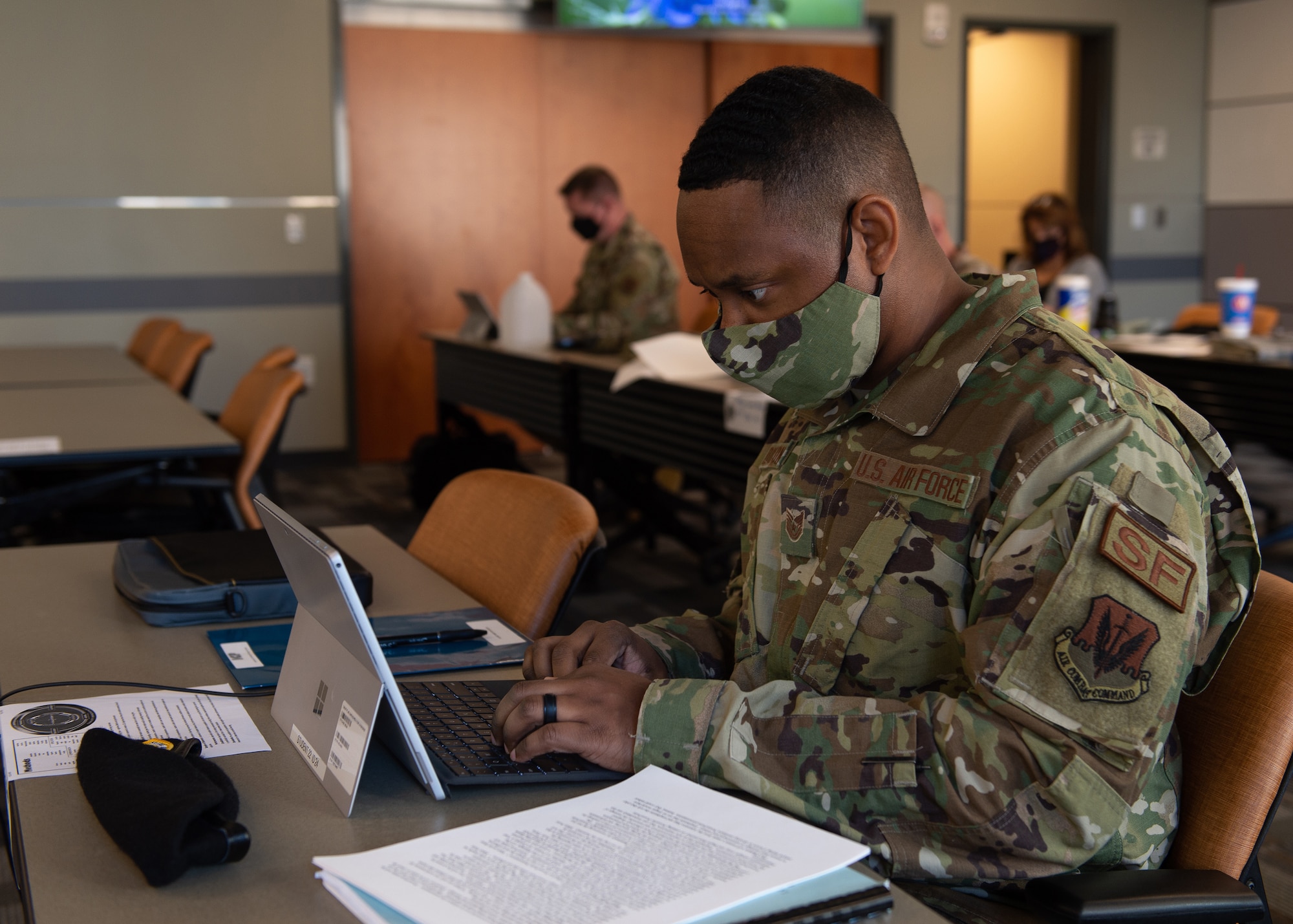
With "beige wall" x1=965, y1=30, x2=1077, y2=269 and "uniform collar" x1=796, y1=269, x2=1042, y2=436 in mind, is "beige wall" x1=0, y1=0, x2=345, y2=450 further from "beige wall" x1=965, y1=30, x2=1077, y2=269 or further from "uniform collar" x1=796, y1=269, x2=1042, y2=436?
"uniform collar" x1=796, y1=269, x2=1042, y2=436

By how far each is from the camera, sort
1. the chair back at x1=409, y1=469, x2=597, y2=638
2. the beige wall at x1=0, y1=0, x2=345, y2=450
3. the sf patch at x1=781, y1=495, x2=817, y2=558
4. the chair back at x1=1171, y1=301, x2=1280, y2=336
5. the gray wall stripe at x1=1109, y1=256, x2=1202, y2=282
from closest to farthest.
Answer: the sf patch at x1=781, y1=495, x2=817, y2=558
the chair back at x1=409, y1=469, x2=597, y2=638
the chair back at x1=1171, y1=301, x2=1280, y2=336
the beige wall at x1=0, y1=0, x2=345, y2=450
the gray wall stripe at x1=1109, y1=256, x2=1202, y2=282

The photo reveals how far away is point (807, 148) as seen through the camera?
1029 millimetres

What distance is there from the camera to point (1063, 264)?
481 centimetres

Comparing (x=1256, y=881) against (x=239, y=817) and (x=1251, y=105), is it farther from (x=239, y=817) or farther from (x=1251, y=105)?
(x=1251, y=105)

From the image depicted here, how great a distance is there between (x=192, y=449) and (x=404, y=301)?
3829mm

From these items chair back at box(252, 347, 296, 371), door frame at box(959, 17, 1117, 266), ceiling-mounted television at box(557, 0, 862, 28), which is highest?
ceiling-mounted television at box(557, 0, 862, 28)

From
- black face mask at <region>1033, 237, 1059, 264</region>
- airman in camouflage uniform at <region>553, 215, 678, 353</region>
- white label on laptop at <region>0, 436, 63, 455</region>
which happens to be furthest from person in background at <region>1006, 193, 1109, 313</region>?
white label on laptop at <region>0, 436, 63, 455</region>

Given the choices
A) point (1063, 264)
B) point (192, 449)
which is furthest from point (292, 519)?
point (1063, 264)

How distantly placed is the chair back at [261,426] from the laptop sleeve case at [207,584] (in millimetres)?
1272

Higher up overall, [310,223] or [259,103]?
[259,103]

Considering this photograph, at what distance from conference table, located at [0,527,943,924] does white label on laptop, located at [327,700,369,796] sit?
0.08ft

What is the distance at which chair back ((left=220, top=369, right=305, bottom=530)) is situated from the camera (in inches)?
112

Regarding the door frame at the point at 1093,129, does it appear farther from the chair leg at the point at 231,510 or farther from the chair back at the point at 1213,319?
the chair leg at the point at 231,510

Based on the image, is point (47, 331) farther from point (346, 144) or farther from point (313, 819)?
point (313, 819)
